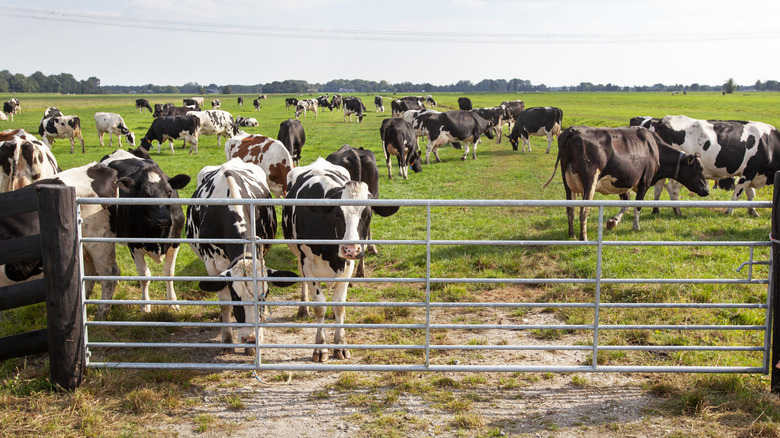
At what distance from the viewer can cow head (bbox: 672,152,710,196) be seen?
11844 millimetres

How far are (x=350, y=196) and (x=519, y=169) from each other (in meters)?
15.8

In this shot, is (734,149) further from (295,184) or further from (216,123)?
(216,123)

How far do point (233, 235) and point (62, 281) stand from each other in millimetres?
1711

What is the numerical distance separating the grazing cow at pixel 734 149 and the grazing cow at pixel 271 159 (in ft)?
28.8

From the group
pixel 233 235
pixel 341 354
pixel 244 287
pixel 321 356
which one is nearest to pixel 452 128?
pixel 233 235

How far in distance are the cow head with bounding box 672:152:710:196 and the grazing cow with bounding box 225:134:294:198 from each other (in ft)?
27.6

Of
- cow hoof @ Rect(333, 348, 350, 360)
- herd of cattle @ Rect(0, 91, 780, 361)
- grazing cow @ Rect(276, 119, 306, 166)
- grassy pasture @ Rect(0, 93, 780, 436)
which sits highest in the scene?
grazing cow @ Rect(276, 119, 306, 166)

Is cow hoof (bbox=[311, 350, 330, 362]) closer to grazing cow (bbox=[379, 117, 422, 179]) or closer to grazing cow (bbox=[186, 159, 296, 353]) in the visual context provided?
grazing cow (bbox=[186, 159, 296, 353])

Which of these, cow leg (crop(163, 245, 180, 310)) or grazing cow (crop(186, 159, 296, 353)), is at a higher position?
grazing cow (crop(186, 159, 296, 353))

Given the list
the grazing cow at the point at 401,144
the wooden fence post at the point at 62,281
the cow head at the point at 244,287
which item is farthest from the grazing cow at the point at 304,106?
the wooden fence post at the point at 62,281

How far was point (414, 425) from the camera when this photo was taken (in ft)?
14.4

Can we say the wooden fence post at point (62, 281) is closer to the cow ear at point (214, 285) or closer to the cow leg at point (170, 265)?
the cow ear at point (214, 285)

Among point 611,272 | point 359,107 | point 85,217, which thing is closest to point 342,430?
point 85,217

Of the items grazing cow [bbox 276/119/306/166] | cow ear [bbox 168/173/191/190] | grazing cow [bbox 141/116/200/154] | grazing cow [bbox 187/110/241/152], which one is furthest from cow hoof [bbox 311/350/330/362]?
grazing cow [bbox 187/110/241/152]
